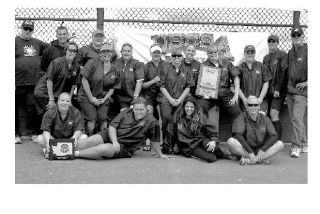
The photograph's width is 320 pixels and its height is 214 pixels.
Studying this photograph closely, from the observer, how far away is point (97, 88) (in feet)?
23.4

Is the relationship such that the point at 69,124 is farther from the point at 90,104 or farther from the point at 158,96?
the point at 158,96

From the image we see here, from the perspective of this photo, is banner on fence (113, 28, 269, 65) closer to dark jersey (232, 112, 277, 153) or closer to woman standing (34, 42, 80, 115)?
woman standing (34, 42, 80, 115)

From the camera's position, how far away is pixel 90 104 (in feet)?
23.3

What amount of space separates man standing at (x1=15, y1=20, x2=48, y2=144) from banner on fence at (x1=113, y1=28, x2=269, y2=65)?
1.73 metres

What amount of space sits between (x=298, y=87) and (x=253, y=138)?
146 centimetres

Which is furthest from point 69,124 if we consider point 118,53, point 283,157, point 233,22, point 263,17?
point 263,17

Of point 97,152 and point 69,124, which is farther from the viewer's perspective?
point 69,124

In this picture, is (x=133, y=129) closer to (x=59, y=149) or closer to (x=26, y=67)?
(x=59, y=149)

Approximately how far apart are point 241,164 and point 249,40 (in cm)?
335

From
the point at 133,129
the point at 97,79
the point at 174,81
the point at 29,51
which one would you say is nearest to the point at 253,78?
the point at 174,81

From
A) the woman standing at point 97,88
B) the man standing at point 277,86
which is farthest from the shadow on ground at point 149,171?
the man standing at point 277,86

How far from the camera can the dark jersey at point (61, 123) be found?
6648mm

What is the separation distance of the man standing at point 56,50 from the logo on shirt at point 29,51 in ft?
0.75

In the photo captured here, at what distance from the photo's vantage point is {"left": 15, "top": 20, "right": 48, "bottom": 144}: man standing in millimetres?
7508
